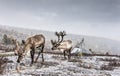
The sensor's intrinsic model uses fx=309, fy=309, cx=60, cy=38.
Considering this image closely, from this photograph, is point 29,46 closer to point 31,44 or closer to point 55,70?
point 31,44

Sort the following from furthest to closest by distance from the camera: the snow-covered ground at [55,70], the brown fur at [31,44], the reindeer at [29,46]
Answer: the brown fur at [31,44] → the reindeer at [29,46] → the snow-covered ground at [55,70]

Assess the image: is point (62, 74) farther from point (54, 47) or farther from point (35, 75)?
point (54, 47)

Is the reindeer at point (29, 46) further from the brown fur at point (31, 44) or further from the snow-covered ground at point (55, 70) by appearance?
the snow-covered ground at point (55, 70)

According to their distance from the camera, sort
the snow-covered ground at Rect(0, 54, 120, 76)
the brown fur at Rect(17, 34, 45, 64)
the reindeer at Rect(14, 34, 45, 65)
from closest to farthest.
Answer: the snow-covered ground at Rect(0, 54, 120, 76)
the reindeer at Rect(14, 34, 45, 65)
the brown fur at Rect(17, 34, 45, 64)

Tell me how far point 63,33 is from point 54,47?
129 inches

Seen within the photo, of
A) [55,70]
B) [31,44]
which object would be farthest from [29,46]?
[55,70]

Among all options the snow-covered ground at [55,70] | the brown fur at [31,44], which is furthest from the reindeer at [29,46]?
the snow-covered ground at [55,70]

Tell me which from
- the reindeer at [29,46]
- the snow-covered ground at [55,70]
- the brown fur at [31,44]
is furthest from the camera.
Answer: the brown fur at [31,44]

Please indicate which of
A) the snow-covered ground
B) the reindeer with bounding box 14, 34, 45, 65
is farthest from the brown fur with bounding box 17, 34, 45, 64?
the snow-covered ground

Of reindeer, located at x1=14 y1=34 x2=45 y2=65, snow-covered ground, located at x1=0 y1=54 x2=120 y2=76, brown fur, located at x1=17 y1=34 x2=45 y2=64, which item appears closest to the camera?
snow-covered ground, located at x1=0 y1=54 x2=120 y2=76

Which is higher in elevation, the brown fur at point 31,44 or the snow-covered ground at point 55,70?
the brown fur at point 31,44

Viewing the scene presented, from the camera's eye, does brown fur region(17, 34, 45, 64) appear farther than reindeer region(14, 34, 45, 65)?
Yes

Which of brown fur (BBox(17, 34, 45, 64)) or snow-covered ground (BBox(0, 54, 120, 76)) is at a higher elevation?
brown fur (BBox(17, 34, 45, 64))

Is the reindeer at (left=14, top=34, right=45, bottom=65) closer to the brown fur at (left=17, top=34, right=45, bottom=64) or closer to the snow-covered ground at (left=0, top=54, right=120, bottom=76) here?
the brown fur at (left=17, top=34, right=45, bottom=64)
